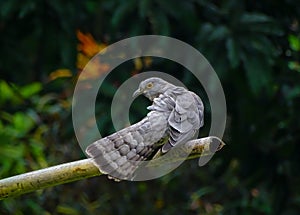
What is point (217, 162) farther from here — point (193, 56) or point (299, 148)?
point (193, 56)

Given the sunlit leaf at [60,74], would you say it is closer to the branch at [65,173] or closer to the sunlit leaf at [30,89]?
the sunlit leaf at [30,89]

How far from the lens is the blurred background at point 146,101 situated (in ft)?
14.3

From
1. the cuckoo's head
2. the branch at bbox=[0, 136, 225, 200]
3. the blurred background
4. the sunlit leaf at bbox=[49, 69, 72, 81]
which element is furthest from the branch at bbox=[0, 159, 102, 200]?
the sunlit leaf at bbox=[49, 69, 72, 81]

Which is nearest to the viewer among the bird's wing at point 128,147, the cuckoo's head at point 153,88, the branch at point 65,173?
the bird's wing at point 128,147

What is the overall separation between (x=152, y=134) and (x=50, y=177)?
0.32 metres

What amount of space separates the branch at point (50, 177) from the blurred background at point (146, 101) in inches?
75.4

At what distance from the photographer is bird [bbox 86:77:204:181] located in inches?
80.7

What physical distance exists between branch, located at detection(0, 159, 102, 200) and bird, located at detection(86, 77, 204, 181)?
0.13 m

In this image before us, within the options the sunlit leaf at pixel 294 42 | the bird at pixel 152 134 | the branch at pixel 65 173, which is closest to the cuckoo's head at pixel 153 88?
the bird at pixel 152 134

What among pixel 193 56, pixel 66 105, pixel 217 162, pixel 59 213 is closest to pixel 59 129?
pixel 66 105

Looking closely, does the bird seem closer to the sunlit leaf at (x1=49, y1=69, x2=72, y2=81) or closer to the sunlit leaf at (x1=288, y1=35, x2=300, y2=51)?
the sunlit leaf at (x1=49, y1=69, x2=72, y2=81)

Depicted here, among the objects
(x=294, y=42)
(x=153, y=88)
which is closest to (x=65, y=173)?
(x=153, y=88)

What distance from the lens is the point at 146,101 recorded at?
4363mm

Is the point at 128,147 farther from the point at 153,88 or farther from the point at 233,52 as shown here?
the point at 233,52
